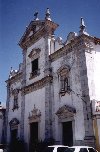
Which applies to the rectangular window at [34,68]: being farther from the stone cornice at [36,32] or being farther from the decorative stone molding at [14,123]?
the decorative stone molding at [14,123]

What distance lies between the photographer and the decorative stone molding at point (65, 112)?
56.0 feet

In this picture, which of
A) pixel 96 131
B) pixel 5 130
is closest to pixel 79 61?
pixel 96 131

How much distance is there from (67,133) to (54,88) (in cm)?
421

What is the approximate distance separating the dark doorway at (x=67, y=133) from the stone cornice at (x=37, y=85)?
4.44m

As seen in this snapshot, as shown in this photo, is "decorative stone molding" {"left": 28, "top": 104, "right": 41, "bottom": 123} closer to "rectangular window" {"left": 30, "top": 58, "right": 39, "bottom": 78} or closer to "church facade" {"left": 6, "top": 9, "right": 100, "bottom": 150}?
"church facade" {"left": 6, "top": 9, "right": 100, "bottom": 150}

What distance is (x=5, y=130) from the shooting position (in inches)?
1065

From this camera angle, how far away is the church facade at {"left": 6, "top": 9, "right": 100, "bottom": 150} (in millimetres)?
16609

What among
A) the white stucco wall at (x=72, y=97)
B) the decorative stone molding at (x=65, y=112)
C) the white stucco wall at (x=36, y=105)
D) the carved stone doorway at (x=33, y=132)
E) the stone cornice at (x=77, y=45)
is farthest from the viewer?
the carved stone doorway at (x=33, y=132)

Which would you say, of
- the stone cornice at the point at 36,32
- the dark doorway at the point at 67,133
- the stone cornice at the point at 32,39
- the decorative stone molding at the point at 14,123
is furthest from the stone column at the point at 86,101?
the decorative stone molding at the point at 14,123

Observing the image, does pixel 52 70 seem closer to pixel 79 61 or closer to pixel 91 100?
pixel 79 61

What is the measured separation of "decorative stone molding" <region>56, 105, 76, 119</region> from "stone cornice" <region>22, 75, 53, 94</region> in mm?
3394

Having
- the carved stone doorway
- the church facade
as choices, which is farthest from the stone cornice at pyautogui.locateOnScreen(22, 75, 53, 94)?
the carved stone doorway

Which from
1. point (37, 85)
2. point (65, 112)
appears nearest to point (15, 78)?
point (37, 85)

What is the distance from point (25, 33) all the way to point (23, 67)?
4.21 metres
